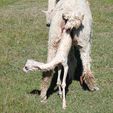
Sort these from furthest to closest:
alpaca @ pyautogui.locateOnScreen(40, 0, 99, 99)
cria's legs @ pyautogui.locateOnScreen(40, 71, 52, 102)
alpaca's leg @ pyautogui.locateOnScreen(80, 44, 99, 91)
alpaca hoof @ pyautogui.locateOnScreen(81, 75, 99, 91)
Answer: alpaca hoof @ pyautogui.locateOnScreen(81, 75, 99, 91)
alpaca's leg @ pyautogui.locateOnScreen(80, 44, 99, 91)
cria's legs @ pyautogui.locateOnScreen(40, 71, 52, 102)
alpaca @ pyautogui.locateOnScreen(40, 0, 99, 99)

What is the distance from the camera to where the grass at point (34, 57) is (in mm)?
7797

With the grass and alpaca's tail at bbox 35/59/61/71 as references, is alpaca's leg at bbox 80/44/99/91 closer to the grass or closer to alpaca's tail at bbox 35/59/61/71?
the grass

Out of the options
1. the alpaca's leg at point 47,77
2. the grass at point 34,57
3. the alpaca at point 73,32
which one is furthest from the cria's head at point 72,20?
the grass at point 34,57

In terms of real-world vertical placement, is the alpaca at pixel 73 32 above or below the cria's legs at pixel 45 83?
above

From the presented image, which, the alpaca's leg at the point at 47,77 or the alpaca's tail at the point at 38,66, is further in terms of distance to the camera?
the alpaca's leg at the point at 47,77

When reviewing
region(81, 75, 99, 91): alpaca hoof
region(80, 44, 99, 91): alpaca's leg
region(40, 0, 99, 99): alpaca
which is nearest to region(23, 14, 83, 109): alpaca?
region(40, 0, 99, 99): alpaca

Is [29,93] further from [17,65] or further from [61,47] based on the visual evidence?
[17,65]

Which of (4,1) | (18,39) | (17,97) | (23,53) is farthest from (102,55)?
(4,1)

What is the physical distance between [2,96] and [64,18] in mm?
1579

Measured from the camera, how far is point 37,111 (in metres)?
7.54

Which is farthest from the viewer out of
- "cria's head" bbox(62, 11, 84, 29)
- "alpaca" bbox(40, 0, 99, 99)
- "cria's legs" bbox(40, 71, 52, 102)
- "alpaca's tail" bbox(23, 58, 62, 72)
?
"cria's legs" bbox(40, 71, 52, 102)

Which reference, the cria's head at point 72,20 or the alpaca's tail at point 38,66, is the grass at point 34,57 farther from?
the cria's head at point 72,20

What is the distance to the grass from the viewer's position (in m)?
7.80

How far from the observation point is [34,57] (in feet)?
35.6
